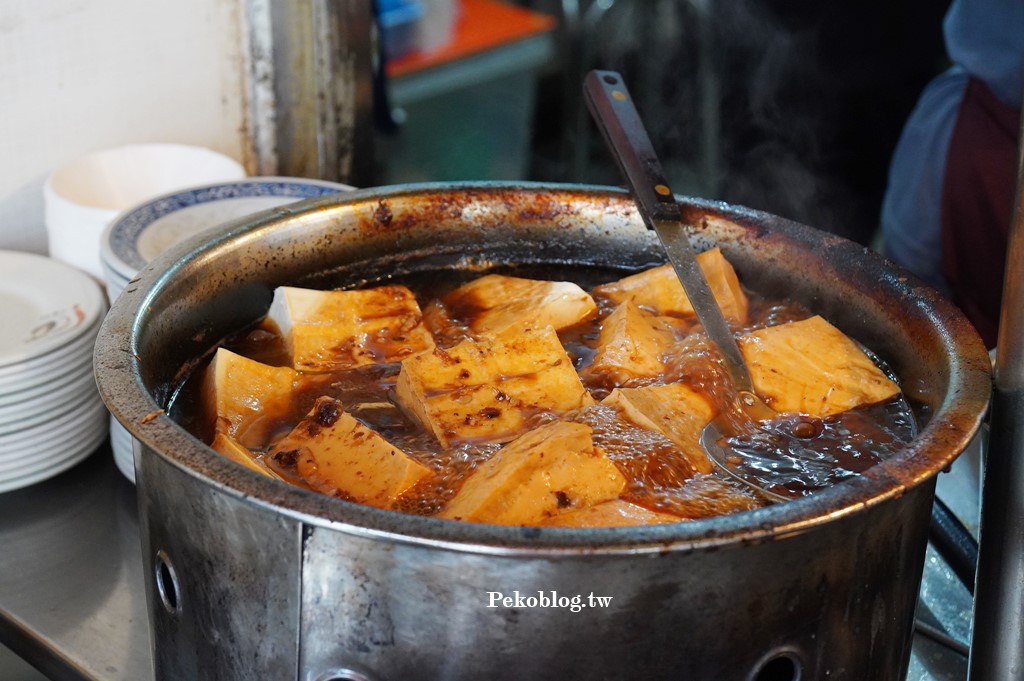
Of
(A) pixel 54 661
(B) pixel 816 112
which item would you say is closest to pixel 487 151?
(B) pixel 816 112

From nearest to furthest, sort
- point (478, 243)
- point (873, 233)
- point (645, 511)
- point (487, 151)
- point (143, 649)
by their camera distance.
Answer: point (645, 511) → point (143, 649) → point (478, 243) → point (873, 233) → point (487, 151)

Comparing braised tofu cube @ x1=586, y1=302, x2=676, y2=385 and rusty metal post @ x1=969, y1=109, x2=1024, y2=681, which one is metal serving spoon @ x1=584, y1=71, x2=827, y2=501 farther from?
rusty metal post @ x1=969, y1=109, x2=1024, y2=681

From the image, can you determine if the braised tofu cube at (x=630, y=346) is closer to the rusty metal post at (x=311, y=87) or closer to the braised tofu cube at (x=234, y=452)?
the braised tofu cube at (x=234, y=452)

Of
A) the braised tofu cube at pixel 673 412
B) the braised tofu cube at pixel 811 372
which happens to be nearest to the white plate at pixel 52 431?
the braised tofu cube at pixel 673 412

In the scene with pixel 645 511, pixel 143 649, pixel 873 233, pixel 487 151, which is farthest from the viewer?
pixel 487 151

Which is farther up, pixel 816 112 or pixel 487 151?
pixel 816 112

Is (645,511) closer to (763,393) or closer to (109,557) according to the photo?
(763,393)

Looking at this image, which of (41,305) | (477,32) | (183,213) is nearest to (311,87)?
(183,213)

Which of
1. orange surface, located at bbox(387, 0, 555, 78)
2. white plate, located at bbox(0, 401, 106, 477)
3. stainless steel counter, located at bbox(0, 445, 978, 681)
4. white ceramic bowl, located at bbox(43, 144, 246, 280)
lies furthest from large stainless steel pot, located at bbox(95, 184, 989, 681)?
orange surface, located at bbox(387, 0, 555, 78)
